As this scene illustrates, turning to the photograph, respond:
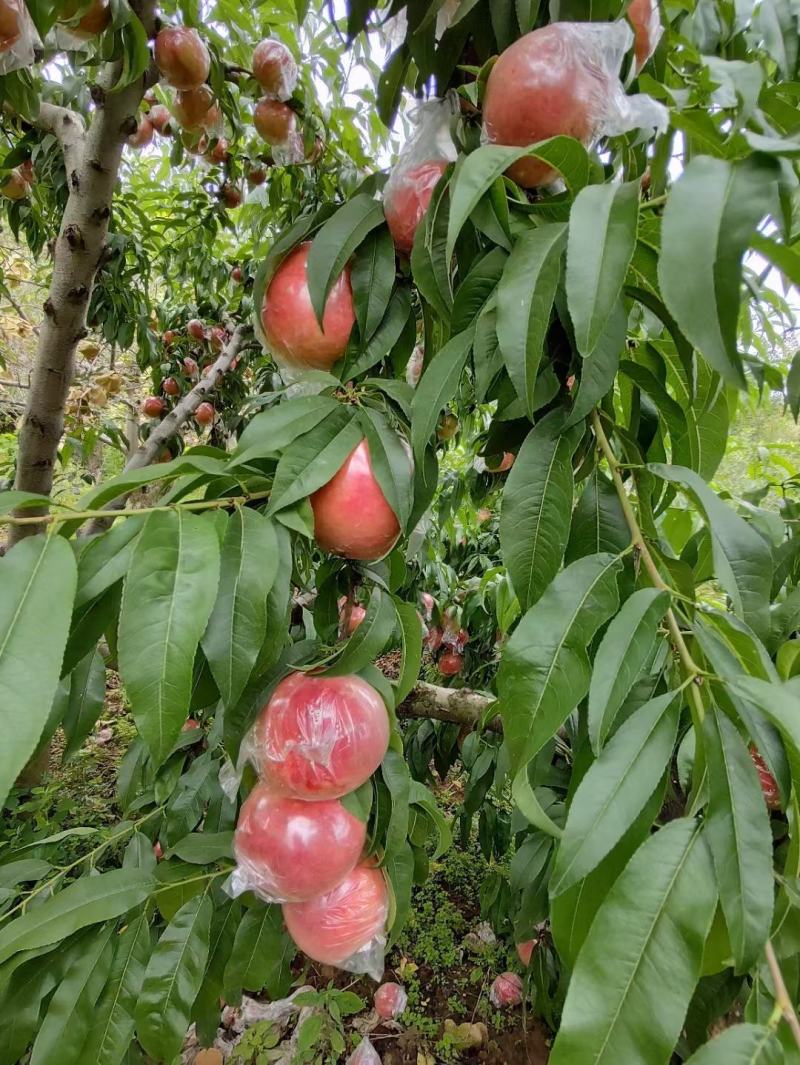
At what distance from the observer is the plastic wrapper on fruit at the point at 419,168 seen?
0.57 m

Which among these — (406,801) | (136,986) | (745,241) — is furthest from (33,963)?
(745,241)

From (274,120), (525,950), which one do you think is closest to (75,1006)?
(525,950)

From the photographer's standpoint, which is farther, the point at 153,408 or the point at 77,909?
the point at 153,408

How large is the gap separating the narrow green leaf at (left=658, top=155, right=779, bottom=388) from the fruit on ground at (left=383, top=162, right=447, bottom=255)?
0.98ft

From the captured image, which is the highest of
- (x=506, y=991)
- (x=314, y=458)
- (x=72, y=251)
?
(x=72, y=251)

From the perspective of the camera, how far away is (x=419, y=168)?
573 mm

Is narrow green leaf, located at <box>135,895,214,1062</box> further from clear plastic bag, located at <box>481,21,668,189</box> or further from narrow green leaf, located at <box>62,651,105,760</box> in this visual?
clear plastic bag, located at <box>481,21,668,189</box>

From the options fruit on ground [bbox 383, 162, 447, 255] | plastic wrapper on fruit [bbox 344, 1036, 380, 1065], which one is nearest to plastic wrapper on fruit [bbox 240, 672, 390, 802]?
fruit on ground [bbox 383, 162, 447, 255]

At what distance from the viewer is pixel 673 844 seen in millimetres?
351

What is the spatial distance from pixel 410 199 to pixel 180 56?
84 cm

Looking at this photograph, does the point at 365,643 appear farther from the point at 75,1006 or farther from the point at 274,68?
the point at 274,68

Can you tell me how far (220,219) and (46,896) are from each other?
1889mm

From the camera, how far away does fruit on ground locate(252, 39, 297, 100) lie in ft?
4.15

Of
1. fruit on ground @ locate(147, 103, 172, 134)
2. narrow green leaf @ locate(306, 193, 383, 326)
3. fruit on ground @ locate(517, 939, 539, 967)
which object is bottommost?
fruit on ground @ locate(517, 939, 539, 967)
